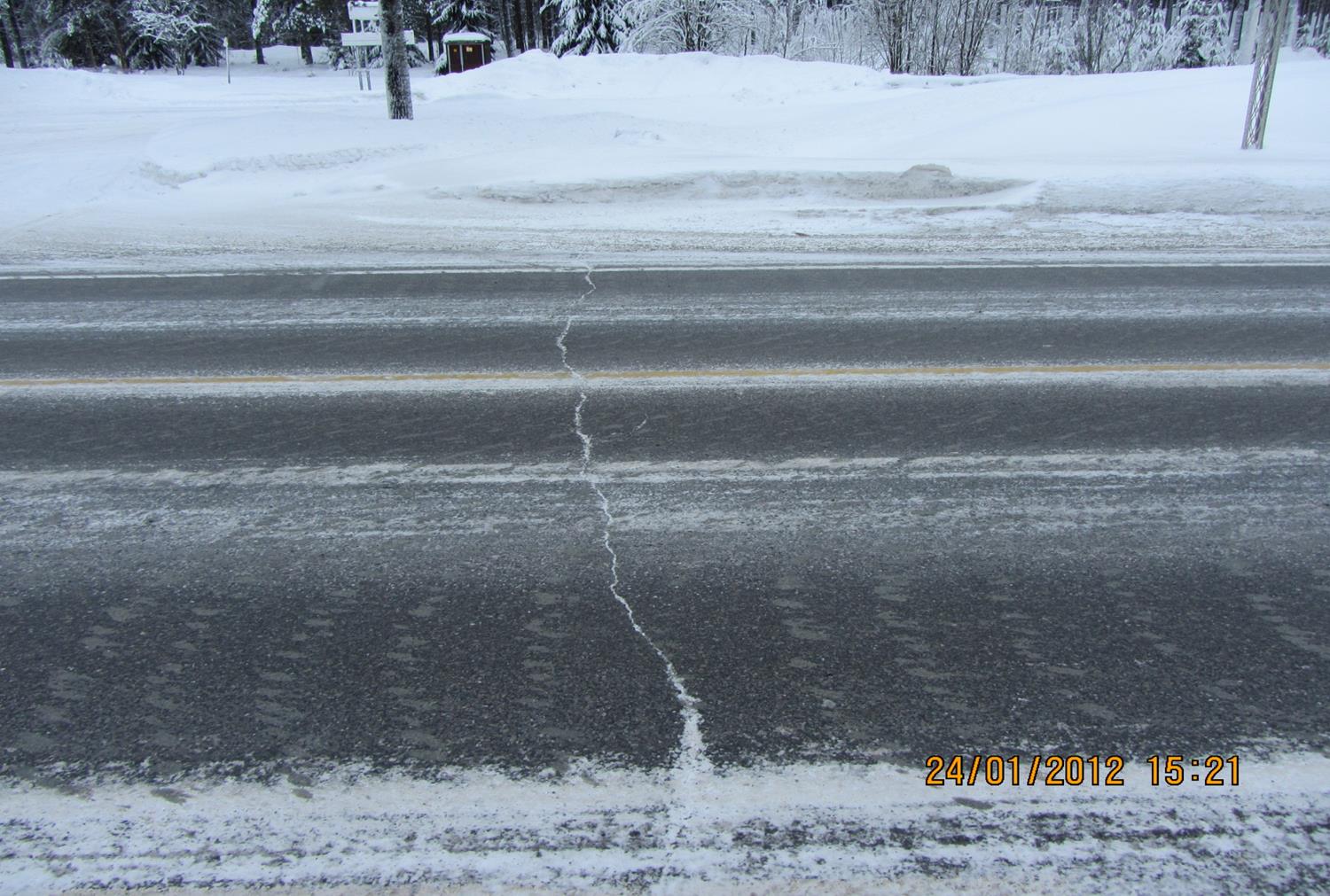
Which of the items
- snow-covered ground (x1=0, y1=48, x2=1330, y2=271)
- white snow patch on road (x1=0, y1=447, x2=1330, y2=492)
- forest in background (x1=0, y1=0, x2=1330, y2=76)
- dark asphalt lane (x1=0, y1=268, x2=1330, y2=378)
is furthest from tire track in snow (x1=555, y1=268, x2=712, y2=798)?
forest in background (x1=0, y1=0, x2=1330, y2=76)

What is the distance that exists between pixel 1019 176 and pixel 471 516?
1112cm

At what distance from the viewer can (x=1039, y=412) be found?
507cm

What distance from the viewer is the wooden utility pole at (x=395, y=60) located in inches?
629

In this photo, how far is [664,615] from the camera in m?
3.21

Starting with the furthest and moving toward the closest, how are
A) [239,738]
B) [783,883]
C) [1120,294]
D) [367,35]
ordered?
1. [367,35]
2. [1120,294]
3. [239,738]
4. [783,883]

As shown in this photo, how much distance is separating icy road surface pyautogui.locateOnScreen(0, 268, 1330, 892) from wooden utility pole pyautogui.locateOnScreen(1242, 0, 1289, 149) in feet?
26.7

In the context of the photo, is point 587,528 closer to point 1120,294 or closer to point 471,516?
point 471,516

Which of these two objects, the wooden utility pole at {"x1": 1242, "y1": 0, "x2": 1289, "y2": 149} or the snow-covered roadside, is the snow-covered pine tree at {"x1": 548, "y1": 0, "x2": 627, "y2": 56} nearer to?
the wooden utility pole at {"x1": 1242, "y1": 0, "x2": 1289, "y2": 149}

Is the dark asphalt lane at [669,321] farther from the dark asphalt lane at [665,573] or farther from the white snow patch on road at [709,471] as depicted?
the white snow patch on road at [709,471]

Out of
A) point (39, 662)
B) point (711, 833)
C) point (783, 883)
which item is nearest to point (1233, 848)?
point (783, 883)

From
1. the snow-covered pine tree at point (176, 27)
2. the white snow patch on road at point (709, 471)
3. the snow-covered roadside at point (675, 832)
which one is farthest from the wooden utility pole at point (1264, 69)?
the snow-covered pine tree at point (176, 27)

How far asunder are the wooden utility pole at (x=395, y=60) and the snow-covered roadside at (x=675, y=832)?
1599 cm

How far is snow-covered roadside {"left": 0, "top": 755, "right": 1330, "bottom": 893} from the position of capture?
2197mm

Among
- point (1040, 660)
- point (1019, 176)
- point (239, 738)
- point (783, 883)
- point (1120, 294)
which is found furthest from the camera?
point (1019, 176)
